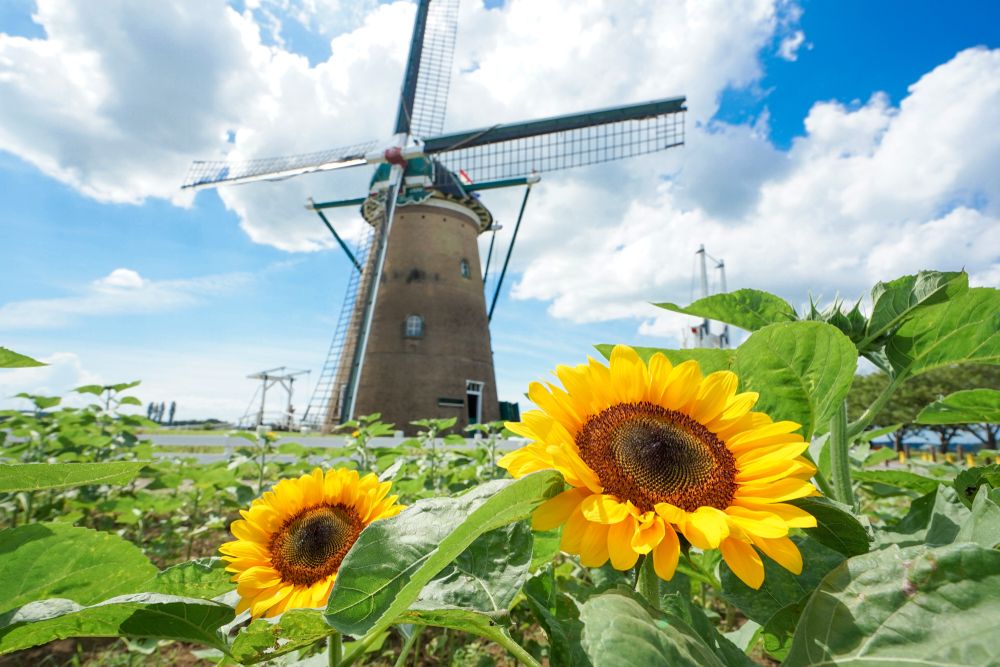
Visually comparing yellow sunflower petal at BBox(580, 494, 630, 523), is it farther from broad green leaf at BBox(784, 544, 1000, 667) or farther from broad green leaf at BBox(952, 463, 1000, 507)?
broad green leaf at BBox(952, 463, 1000, 507)

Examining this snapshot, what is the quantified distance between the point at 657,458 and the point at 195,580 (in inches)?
36.1

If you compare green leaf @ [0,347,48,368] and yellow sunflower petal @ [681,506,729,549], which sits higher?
green leaf @ [0,347,48,368]

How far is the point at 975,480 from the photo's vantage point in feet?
3.44

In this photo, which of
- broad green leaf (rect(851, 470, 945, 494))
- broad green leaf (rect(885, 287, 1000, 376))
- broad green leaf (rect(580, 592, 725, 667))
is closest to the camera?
broad green leaf (rect(580, 592, 725, 667))

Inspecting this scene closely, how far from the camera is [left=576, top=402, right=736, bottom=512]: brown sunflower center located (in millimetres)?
774

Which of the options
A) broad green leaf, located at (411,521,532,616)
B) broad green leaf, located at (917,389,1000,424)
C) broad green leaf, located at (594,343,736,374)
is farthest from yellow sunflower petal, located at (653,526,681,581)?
broad green leaf, located at (917,389,1000,424)

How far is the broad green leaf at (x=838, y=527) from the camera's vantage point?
0.78 meters

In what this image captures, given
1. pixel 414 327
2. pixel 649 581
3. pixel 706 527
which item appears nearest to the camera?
pixel 706 527

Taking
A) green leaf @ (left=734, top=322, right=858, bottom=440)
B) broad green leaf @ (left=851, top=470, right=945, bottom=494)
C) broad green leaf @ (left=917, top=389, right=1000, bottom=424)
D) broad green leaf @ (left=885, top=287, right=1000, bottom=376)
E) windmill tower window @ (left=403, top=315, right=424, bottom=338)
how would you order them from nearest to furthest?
green leaf @ (left=734, top=322, right=858, bottom=440)
broad green leaf @ (left=885, top=287, right=1000, bottom=376)
broad green leaf @ (left=917, top=389, right=1000, bottom=424)
broad green leaf @ (left=851, top=470, right=945, bottom=494)
windmill tower window @ (left=403, top=315, right=424, bottom=338)

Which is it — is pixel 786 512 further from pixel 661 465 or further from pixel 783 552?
pixel 661 465

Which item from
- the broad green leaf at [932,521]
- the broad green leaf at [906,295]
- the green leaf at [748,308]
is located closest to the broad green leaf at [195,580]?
the green leaf at [748,308]

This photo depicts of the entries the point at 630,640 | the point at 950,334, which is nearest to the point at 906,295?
the point at 950,334

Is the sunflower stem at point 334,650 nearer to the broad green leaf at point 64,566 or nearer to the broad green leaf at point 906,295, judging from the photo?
the broad green leaf at point 64,566

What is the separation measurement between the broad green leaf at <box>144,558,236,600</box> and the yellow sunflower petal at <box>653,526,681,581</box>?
839 millimetres
